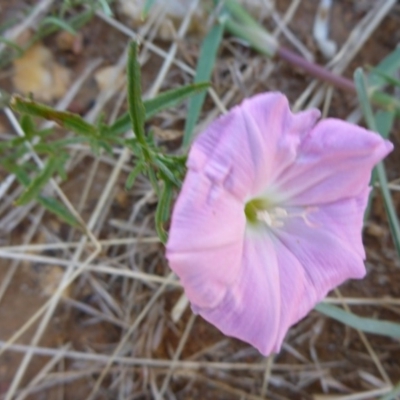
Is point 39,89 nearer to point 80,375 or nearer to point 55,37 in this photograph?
point 55,37

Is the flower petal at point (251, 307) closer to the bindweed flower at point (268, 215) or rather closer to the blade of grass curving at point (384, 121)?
the bindweed flower at point (268, 215)

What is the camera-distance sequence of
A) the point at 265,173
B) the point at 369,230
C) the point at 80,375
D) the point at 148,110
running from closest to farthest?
the point at 265,173, the point at 148,110, the point at 80,375, the point at 369,230

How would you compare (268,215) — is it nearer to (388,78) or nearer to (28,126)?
(28,126)

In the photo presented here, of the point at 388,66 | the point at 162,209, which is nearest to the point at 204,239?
the point at 162,209


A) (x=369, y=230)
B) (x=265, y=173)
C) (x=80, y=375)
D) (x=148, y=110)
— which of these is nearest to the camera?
(x=265, y=173)

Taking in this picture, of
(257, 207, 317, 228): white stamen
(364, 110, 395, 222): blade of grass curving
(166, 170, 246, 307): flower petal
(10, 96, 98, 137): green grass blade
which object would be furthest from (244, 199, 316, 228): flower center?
(364, 110, 395, 222): blade of grass curving

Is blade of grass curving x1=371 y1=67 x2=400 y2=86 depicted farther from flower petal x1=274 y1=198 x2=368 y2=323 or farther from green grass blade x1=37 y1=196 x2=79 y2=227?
green grass blade x1=37 y1=196 x2=79 y2=227

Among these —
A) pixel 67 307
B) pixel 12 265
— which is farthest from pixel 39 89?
pixel 67 307
